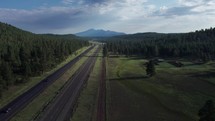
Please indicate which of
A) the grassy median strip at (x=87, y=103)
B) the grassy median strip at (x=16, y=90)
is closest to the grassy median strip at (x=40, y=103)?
the grassy median strip at (x=16, y=90)

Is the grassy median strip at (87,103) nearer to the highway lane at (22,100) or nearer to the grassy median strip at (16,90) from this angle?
the highway lane at (22,100)

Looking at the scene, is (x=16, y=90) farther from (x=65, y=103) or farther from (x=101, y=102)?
(x=101, y=102)

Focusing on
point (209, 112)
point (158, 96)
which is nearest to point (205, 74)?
point (158, 96)

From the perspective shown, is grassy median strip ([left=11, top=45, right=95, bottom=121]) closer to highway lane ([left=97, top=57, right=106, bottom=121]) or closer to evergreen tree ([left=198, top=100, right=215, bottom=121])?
highway lane ([left=97, top=57, right=106, bottom=121])

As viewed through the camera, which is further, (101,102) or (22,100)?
(22,100)

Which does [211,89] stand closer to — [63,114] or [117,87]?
[117,87]

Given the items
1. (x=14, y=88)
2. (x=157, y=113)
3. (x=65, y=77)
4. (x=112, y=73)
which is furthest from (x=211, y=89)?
(x=14, y=88)

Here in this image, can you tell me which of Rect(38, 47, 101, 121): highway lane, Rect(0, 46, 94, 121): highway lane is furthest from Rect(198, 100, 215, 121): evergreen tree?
Rect(0, 46, 94, 121): highway lane

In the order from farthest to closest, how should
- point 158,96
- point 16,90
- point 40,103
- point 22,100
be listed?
point 16,90
point 158,96
point 22,100
point 40,103

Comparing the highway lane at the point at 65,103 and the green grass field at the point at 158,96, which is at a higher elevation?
the highway lane at the point at 65,103
